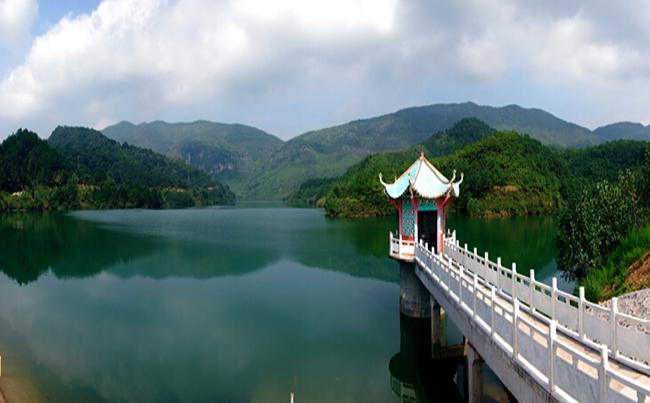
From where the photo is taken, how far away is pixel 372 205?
8144 centimetres

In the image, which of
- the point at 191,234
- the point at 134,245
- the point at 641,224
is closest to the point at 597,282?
the point at 641,224

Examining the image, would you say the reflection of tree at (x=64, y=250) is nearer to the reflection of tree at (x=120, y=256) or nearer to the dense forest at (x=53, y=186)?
the reflection of tree at (x=120, y=256)

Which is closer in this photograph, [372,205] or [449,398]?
[449,398]

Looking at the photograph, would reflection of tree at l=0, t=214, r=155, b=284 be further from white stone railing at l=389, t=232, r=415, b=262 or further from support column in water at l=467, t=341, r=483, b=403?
support column in water at l=467, t=341, r=483, b=403

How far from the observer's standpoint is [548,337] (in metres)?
6.30

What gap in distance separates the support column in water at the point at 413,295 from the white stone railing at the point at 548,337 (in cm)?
456

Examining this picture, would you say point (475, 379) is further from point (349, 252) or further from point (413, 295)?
point (349, 252)

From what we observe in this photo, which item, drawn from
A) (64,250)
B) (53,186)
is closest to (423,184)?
(64,250)

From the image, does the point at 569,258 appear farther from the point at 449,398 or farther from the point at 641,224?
the point at 449,398

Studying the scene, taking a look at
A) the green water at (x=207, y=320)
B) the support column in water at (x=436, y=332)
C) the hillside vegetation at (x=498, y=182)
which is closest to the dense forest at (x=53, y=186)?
the hillside vegetation at (x=498, y=182)

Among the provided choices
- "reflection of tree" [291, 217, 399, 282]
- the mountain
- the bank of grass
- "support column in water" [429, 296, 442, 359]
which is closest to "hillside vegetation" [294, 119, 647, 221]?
the mountain

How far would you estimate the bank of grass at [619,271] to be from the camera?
559 inches

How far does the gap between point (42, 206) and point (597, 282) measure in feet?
361

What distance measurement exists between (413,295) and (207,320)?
28.8 ft
